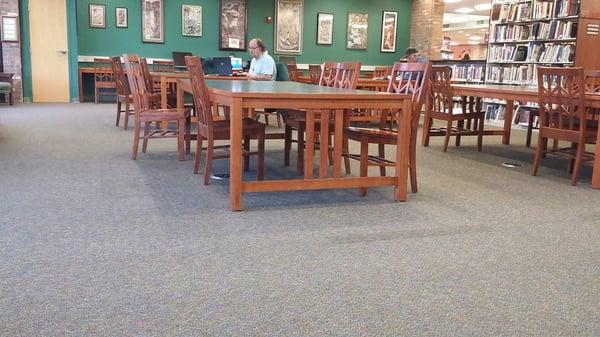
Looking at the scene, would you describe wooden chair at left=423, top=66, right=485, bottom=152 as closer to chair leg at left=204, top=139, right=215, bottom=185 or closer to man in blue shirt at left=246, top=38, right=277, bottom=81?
man in blue shirt at left=246, top=38, right=277, bottom=81

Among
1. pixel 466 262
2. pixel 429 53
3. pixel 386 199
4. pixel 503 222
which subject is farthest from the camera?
pixel 429 53

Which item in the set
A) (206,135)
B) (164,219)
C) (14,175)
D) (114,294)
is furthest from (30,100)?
(114,294)

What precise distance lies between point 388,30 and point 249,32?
→ 3349 mm

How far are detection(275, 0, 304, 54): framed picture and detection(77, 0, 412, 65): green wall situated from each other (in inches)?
5.1

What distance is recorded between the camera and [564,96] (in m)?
4.57

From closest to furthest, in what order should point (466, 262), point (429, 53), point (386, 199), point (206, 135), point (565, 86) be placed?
point (466, 262) → point (386, 199) → point (206, 135) → point (565, 86) → point (429, 53)

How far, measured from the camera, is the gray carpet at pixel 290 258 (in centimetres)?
195

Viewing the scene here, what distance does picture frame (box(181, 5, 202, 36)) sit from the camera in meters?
12.2

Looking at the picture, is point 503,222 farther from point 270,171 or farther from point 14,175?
point 14,175

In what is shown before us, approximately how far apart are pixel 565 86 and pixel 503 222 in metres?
1.99

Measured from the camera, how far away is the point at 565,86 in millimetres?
4668

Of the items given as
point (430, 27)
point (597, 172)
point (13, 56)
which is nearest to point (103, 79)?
point (13, 56)

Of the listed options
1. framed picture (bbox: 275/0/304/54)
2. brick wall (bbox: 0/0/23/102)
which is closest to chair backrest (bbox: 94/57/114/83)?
brick wall (bbox: 0/0/23/102)

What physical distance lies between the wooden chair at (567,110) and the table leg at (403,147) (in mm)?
1600
